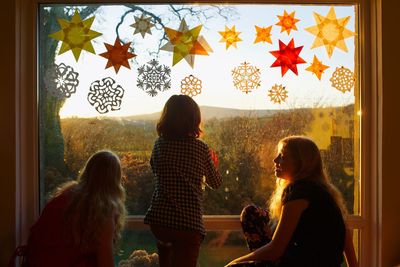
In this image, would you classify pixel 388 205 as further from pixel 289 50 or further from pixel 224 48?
pixel 224 48

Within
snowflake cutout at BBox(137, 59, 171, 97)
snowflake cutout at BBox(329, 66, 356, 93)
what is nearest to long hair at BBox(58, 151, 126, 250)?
snowflake cutout at BBox(137, 59, 171, 97)

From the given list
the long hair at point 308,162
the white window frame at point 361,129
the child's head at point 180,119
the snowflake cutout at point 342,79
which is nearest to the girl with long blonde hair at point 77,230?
the child's head at point 180,119

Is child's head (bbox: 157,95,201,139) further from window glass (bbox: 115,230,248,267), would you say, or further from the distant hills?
window glass (bbox: 115,230,248,267)

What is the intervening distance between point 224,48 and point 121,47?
567 mm

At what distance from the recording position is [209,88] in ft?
8.24

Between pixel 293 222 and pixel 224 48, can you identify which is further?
pixel 224 48

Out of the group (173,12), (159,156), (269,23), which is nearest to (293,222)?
(159,156)

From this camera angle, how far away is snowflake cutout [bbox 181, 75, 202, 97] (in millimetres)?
2504

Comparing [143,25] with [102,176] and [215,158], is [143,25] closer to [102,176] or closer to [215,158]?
[215,158]

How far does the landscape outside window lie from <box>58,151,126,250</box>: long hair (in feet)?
1.48

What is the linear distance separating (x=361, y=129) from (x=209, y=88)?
0.87 meters

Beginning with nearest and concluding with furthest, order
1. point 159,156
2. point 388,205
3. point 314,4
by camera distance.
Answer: point 159,156, point 388,205, point 314,4

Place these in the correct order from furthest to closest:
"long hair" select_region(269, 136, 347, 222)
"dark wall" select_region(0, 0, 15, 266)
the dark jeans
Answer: "dark wall" select_region(0, 0, 15, 266)
the dark jeans
"long hair" select_region(269, 136, 347, 222)

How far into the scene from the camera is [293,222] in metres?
1.87
